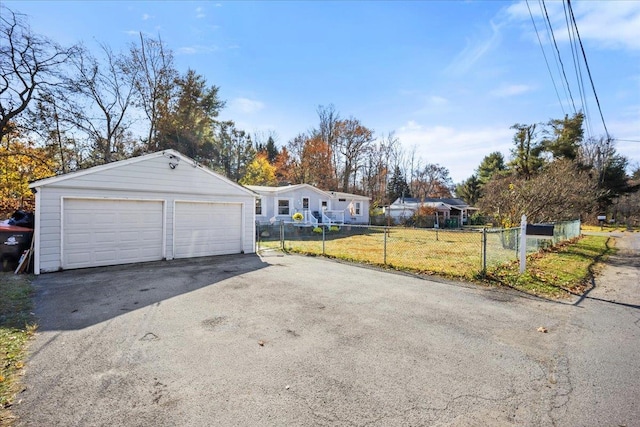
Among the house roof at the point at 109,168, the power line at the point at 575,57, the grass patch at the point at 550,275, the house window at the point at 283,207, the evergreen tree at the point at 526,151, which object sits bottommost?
the grass patch at the point at 550,275

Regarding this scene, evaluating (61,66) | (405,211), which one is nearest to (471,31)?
(61,66)

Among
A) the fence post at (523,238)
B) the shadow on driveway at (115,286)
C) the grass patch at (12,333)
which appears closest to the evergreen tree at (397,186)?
the fence post at (523,238)

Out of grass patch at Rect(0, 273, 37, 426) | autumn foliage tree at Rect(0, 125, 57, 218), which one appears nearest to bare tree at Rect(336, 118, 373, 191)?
autumn foliage tree at Rect(0, 125, 57, 218)

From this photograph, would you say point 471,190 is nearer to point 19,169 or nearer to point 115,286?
point 115,286

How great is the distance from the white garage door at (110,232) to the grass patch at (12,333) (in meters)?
1.69

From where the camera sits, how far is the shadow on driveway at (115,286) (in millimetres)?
5164

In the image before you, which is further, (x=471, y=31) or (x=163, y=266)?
(x=163, y=266)

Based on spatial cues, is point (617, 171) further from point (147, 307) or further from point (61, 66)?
point (61, 66)

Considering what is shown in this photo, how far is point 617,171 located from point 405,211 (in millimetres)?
25392

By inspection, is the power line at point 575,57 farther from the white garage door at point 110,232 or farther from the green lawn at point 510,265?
the white garage door at point 110,232

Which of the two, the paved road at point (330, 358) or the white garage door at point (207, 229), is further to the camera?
the white garage door at point (207, 229)

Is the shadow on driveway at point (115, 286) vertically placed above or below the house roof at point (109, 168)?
below

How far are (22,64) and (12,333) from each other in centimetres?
1779

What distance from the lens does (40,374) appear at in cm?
324
